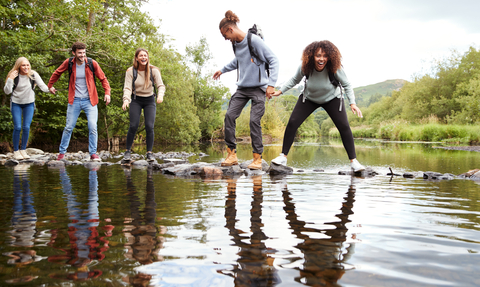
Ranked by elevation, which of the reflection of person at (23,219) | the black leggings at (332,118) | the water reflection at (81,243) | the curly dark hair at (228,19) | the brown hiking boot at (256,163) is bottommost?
the water reflection at (81,243)

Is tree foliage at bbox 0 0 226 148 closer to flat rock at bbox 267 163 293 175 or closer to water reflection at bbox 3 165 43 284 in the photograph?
flat rock at bbox 267 163 293 175

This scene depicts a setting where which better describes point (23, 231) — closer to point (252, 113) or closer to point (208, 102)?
point (252, 113)

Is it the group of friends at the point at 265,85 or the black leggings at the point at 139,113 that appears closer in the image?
the group of friends at the point at 265,85

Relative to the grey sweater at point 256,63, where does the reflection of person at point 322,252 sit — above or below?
below

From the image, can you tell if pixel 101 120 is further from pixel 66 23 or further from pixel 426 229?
pixel 426 229

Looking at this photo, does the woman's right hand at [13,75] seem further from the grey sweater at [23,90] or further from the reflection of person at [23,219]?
the reflection of person at [23,219]

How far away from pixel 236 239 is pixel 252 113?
4257 millimetres

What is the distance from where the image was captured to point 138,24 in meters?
23.4

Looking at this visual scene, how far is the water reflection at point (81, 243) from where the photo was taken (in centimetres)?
133

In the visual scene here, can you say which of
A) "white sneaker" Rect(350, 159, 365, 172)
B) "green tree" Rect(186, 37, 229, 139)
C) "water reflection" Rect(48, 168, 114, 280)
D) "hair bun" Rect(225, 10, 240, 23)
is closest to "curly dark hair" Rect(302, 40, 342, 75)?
"hair bun" Rect(225, 10, 240, 23)

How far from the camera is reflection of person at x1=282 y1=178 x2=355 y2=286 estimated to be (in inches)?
51.9

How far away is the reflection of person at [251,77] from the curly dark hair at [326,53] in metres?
0.63

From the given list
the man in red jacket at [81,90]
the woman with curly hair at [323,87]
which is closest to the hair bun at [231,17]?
the woman with curly hair at [323,87]

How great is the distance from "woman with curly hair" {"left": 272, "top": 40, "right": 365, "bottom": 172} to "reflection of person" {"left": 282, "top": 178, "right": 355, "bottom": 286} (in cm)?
351
